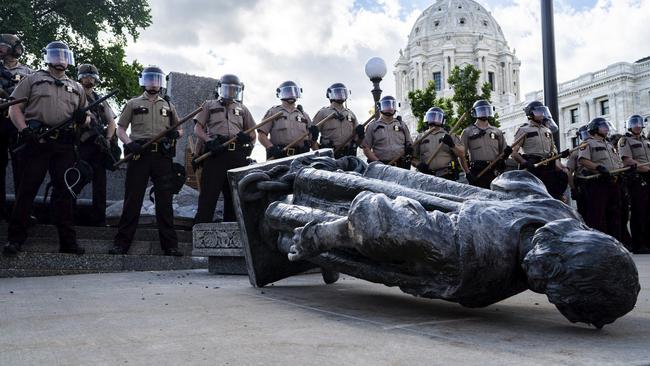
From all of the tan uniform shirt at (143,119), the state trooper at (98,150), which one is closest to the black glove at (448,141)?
the tan uniform shirt at (143,119)

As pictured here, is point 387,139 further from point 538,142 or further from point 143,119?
point 143,119

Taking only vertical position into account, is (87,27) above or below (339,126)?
above

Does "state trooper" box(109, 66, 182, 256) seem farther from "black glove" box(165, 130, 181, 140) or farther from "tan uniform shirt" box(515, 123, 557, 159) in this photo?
"tan uniform shirt" box(515, 123, 557, 159)

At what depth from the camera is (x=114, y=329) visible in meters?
2.42

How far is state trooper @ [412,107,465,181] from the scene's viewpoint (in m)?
9.21

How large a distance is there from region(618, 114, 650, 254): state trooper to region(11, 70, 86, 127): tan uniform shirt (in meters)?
8.88

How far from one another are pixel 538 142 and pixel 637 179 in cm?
231

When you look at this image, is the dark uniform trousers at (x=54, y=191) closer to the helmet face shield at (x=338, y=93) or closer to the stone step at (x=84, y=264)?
the stone step at (x=84, y=264)

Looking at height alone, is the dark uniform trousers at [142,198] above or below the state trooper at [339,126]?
below

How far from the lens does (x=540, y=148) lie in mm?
9320

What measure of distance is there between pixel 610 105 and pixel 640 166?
159ft

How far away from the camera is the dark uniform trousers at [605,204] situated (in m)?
9.74

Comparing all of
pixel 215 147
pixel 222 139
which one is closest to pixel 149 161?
pixel 215 147

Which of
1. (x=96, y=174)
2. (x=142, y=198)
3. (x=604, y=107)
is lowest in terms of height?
(x=142, y=198)
